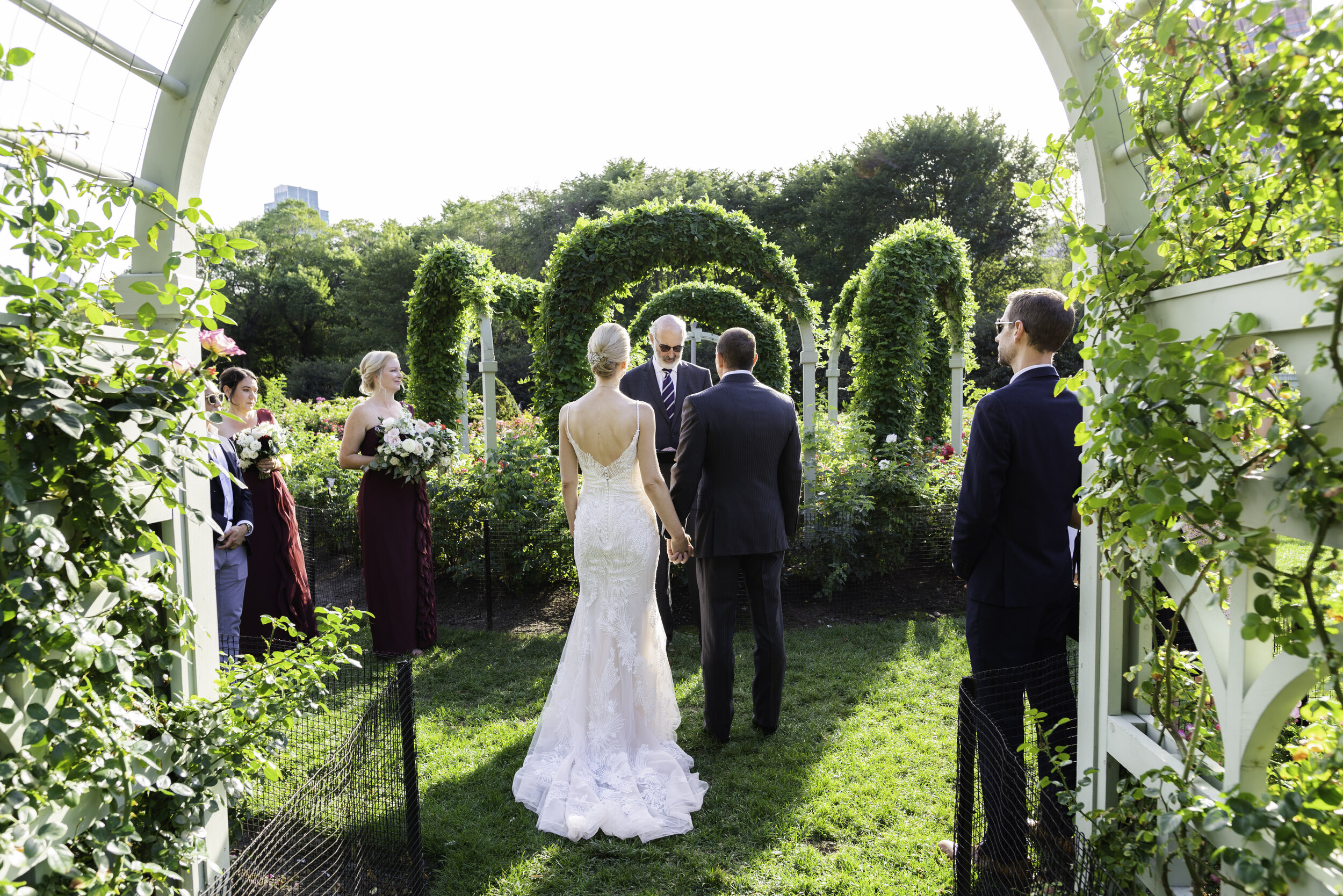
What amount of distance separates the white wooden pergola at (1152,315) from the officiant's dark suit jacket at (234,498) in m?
2.23

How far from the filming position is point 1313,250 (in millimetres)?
1566

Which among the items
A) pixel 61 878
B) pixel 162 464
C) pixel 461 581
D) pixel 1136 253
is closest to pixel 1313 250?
pixel 1136 253

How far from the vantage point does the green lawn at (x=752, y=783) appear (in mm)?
3293

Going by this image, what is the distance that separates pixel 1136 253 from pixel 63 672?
2.42 meters

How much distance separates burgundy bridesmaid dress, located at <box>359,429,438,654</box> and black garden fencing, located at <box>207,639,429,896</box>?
1.80 metres

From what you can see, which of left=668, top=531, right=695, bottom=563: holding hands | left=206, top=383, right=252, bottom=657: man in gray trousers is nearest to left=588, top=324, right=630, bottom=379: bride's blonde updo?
left=668, top=531, right=695, bottom=563: holding hands

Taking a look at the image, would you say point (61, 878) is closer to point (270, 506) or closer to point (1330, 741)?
point (1330, 741)

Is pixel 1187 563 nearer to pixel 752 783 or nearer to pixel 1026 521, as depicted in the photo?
pixel 1026 521

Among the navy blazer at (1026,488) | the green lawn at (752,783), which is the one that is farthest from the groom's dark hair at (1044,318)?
the green lawn at (752,783)

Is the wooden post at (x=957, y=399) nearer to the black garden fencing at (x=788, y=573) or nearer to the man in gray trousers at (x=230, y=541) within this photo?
the black garden fencing at (x=788, y=573)

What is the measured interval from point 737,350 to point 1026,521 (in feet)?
6.09

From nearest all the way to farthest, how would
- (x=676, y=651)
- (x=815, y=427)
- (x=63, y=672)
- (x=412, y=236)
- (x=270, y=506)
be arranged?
(x=63, y=672), (x=270, y=506), (x=676, y=651), (x=815, y=427), (x=412, y=236)

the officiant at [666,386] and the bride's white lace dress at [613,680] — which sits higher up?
the officiant at [666,386]

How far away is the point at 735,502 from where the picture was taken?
4.31 metres
